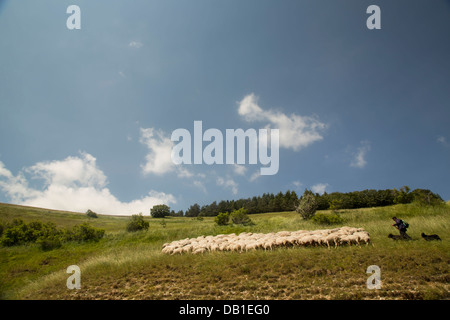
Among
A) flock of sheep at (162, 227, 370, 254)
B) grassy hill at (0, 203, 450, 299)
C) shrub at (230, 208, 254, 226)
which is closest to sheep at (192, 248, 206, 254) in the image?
flock of sheep at (162, 227, 370, 254)

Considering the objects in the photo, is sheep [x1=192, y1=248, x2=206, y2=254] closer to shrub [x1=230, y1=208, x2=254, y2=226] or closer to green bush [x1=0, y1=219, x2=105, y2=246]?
green bush [x1=0, y1=219, x2=105, y2=246]

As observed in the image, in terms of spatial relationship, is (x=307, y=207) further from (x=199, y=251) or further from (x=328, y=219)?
(x=199, y=251)

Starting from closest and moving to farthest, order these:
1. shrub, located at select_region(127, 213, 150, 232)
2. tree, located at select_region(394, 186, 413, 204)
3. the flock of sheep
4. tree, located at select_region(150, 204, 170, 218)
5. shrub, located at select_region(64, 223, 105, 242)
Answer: the flock of sheep
shrub, located at select_region(64, 223, 105, 242)
shrub, located at select_region(127, 213, 150, 232)
tree, located at select_region(394, 186, 413, 204)
tree, located at select_region(150, 204, 170, 218)

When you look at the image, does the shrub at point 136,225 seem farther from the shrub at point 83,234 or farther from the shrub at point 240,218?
the shrub at point 240,218

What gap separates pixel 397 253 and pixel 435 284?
126 inches

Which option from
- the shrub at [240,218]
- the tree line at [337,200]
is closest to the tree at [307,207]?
the tree line at [337,200]

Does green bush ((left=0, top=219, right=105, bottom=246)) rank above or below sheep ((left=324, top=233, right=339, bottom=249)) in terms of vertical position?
below

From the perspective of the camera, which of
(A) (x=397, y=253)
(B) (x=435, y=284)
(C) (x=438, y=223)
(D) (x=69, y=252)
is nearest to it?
(B) (x=435, y=284)

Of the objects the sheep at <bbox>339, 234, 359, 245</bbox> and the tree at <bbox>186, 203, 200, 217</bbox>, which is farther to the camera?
the tree at <bbox>186, 203, 200, 217</bbox>

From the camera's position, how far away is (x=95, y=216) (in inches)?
2383

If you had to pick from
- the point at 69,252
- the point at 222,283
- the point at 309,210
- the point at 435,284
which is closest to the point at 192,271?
the point at 222,283

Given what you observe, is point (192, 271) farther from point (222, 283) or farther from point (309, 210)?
point (309, 210)
